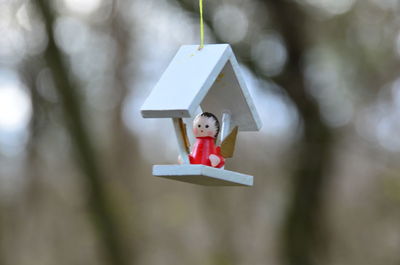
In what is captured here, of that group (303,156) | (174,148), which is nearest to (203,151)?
(303,156)

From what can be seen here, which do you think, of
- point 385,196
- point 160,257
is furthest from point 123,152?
point 385,196

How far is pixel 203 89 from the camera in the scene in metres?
2.00

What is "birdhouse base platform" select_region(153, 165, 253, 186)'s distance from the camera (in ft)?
6.16

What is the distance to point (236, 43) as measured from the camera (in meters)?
4.92

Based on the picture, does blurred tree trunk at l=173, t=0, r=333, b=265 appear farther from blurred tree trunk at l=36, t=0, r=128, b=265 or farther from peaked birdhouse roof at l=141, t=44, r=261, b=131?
peaked birdhouse roof at l=141, t=44, r=261, b=131

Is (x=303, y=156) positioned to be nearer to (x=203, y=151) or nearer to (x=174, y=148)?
(x=174, y=148)

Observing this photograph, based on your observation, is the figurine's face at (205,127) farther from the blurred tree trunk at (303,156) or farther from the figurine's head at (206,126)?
the blurred tree trunk at (303,156)

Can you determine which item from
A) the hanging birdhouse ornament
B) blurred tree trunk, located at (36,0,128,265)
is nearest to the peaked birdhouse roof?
the hanging birdhouse ornament

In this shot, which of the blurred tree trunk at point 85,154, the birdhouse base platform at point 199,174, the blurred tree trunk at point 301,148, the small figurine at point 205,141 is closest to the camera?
the birdhouse base platform at point 199,174

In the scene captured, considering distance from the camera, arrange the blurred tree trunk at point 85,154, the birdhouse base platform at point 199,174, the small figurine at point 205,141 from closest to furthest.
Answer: the birdhouse base platform at point 199,174, the small figurine at point 205,141, the blurred tree trunk at point 85,154

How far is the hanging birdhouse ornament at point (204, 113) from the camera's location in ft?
6.39

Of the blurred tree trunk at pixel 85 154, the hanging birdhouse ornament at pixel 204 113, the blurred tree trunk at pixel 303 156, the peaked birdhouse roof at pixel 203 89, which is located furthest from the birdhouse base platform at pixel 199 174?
the blurred tree trunk at pixel 303 156

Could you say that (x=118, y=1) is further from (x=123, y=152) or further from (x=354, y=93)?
(x=354, y=93)

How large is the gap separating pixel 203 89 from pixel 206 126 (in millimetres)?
144
